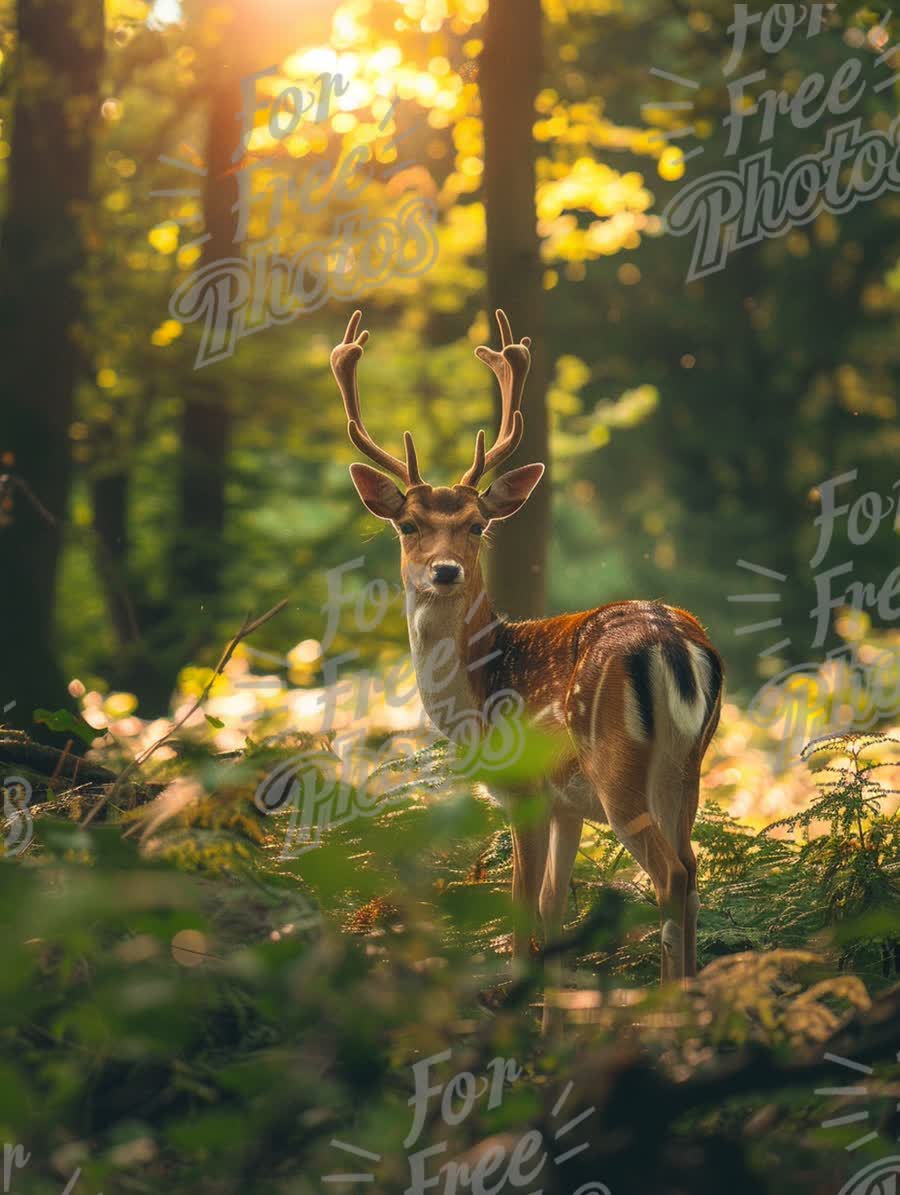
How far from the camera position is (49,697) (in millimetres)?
8953

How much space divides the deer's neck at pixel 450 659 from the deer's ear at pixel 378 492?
0.40 metres

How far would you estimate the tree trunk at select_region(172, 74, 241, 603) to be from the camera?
15.5 m

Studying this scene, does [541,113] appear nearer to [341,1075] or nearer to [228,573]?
[228,573]

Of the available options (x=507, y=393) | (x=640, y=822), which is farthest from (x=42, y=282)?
(x=640, y=822)

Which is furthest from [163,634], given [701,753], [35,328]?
[701,753]

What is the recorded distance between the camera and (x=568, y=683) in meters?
5.41

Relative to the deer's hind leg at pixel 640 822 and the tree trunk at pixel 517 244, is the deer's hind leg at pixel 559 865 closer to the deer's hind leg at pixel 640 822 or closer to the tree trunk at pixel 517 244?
the deer's hind leg at pixel 640 822

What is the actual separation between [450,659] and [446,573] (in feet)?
1.65

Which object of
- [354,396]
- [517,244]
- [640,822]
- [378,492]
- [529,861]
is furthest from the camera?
[517,244]

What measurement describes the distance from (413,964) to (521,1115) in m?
0.19

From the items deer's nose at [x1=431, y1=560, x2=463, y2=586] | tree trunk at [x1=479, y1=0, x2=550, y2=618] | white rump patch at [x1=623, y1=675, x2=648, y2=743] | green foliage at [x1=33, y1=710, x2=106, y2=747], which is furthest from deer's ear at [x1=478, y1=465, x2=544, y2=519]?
green foliage at [x1=33, y1=710, x2=106, y2=747]

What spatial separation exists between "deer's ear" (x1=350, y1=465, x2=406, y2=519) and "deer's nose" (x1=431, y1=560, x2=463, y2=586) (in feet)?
2.01

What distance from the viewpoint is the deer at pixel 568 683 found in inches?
189

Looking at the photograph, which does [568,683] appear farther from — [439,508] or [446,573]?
[439,508]
